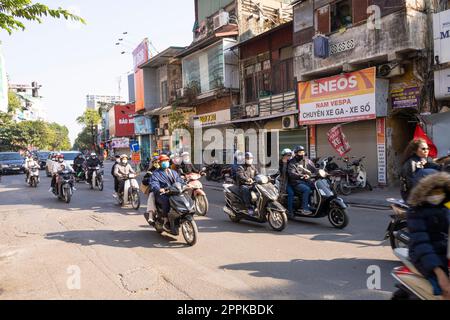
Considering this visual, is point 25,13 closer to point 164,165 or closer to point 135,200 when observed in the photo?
point 164,165

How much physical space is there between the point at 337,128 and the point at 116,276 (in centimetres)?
1177

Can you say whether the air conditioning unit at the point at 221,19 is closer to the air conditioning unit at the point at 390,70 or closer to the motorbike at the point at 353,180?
the air conditioning unit at the point at 390,70

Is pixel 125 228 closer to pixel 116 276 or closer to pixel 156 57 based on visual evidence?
pixel 116 276

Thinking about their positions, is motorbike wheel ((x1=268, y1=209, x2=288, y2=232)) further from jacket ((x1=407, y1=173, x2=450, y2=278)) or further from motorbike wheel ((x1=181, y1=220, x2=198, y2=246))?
jacket ((x1=407, y1=173, x2=450, y2=278))

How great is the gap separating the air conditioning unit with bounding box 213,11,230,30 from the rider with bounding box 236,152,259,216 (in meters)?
16.8

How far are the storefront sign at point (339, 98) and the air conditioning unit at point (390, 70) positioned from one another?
33 cm

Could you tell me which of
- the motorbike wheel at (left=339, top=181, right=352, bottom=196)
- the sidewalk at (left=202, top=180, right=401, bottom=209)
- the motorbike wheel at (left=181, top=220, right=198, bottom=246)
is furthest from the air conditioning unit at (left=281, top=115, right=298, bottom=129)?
the motorbike wheel at (left=181, top=220, right=198, bottom=246)

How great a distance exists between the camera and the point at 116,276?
5.11m

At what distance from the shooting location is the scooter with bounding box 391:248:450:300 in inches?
113

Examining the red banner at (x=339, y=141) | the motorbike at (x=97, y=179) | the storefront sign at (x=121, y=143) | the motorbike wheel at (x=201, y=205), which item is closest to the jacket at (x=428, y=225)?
the motorbike wheel at (x=201, y=205)

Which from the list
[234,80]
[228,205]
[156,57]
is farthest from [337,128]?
[156,57]

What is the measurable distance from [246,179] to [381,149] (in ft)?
25.9

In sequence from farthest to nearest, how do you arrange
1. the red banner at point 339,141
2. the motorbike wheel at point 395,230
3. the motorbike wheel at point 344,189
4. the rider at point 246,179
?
the red banner at point 339,141 < the motorbike wheel at point 344,189 < the rider at point 246,179 < the motorbike wheel at point 395,230

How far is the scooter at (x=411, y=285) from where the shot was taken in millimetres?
2877
